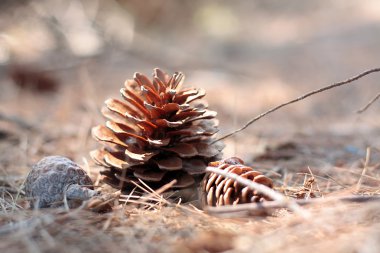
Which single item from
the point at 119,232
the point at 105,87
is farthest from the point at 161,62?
the point at 119,232

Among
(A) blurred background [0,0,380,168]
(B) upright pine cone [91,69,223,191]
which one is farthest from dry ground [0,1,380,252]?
(B) upright pine cone [91,69,223,191]

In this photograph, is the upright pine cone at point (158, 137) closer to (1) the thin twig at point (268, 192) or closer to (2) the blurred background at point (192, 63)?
(1) the thin twig at point (268, 192)

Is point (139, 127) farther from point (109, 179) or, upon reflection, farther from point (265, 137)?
point (265, 137)

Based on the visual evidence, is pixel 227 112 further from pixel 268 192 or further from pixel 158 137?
pixel 268 192

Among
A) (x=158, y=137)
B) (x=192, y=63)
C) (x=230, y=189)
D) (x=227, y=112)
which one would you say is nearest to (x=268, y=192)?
(x=230, y=189)

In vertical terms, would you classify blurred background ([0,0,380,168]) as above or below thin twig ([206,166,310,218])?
above

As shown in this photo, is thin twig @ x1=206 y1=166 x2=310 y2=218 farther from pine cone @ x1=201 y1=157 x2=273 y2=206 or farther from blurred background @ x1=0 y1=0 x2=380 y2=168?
blurred background @ x1=0 y1=0 x2=380 y2=168
